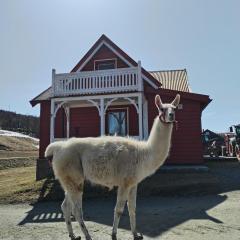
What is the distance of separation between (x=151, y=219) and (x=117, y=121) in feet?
39.0

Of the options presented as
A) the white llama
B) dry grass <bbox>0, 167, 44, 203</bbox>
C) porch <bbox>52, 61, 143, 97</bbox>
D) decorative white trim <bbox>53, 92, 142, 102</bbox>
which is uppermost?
porch <bbox>52, 61, 143, 97</bbox>

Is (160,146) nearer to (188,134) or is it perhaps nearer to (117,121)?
(188,134)

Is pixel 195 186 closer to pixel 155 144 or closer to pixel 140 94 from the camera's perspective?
pixel 140 94

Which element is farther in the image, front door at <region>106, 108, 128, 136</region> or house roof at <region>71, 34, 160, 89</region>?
house roof at <region>71, 34, 160, 89</region>

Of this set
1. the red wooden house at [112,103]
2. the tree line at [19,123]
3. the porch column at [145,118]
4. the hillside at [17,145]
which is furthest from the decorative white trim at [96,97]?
the tree line at [19,123]

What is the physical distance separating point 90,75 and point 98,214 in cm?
935

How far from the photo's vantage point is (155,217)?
928 centimetres

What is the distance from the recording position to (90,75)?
717 inches

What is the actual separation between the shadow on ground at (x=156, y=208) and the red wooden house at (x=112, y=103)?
345cm

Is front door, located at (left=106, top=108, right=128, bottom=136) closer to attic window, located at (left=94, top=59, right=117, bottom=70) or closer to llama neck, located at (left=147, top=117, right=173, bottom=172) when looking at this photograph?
attic window, located at (left=94, top=59, right=117, bottom=70)

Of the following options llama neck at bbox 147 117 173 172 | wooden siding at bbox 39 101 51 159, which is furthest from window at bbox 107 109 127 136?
llama neck at bbox 147 117 173 172

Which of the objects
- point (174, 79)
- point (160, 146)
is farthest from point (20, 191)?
point (174, 79)

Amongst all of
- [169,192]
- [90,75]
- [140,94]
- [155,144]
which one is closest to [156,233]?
[155,144]

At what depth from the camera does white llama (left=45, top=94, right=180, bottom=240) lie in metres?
6.65
